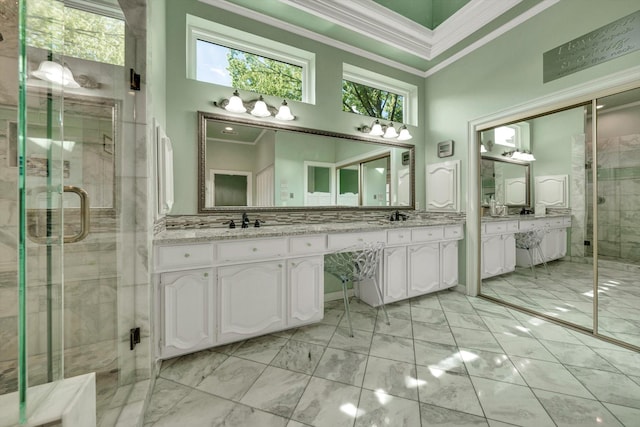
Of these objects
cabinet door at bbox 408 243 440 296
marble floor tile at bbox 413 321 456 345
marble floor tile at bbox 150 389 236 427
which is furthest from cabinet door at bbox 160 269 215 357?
cabinet door at bbox 408 243 440 296

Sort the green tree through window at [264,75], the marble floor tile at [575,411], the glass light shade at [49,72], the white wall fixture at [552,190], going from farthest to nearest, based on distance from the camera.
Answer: the green tree through window at [264,75]
the white wall fixture at [552,190]
the marble floor tile at [575,411]
the glass light shade at [49,72]

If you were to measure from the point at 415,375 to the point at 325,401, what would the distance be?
609 mm

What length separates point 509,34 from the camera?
255 centimetres

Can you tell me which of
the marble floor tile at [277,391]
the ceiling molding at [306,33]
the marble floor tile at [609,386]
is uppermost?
the ceiling molding at [306,33]

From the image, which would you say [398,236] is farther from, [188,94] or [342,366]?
[188,94]

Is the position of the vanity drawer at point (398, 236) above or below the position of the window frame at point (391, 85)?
below

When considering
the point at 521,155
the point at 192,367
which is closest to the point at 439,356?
the point at 192,367

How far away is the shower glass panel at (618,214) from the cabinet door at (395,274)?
1554mm

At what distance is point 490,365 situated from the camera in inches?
64.6

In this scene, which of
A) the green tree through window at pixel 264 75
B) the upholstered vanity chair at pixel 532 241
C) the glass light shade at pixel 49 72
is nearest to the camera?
the glass light shade at pixel 49 72

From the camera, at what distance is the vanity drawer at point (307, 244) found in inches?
78.7

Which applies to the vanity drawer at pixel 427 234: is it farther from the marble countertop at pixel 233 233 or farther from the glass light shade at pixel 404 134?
the glass light shade at pixel 404 134

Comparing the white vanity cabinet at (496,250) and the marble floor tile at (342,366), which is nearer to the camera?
the marble floor tile at (342,366)

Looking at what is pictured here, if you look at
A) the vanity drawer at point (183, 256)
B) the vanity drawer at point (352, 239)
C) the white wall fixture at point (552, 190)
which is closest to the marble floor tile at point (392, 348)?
the vanity drawer at point (352, 239)
